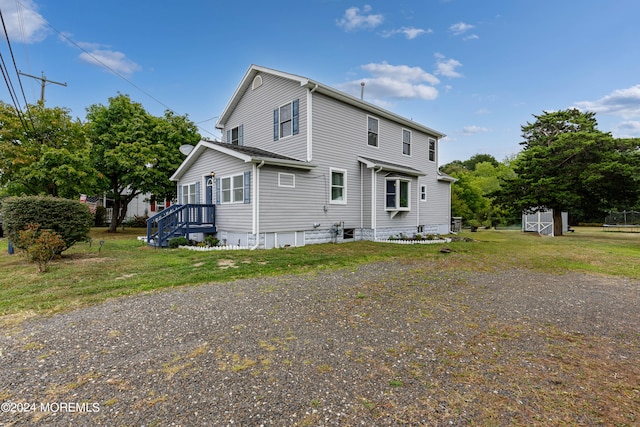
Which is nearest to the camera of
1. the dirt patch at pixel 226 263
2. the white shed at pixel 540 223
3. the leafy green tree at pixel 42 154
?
the dirt patch at pixel 226 263

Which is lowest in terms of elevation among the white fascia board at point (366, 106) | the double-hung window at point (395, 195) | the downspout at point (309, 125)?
the double-hung window at point (395, 195)

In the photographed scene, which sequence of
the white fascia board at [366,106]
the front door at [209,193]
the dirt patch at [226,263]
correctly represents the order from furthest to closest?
the front door at [209,193], the white fascia board at [366,106], the dirt patch at [226,263]

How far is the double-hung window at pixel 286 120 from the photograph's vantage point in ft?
40.7

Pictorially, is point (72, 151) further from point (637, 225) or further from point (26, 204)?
point (637, 225)

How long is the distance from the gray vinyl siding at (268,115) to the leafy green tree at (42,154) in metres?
8.51

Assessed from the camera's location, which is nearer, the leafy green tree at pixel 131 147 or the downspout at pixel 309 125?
the downspout at pixel 309 125

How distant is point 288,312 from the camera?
4262mm

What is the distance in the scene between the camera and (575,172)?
17844 mm

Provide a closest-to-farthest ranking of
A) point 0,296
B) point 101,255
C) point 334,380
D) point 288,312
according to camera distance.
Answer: point 334,380
point 288,312
point 0,296
point 101,255

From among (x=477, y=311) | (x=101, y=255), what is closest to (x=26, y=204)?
(x=101, y=255)

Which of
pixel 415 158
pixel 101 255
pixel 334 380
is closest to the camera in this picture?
pixel 334 380

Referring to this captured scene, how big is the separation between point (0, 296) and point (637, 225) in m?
47.5

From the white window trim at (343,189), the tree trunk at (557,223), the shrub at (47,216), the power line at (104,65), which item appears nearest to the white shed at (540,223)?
the tree trunk at (557,223)

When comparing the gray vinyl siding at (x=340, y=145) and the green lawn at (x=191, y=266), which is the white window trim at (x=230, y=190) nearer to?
the green lawn at (x=191, y=266)
